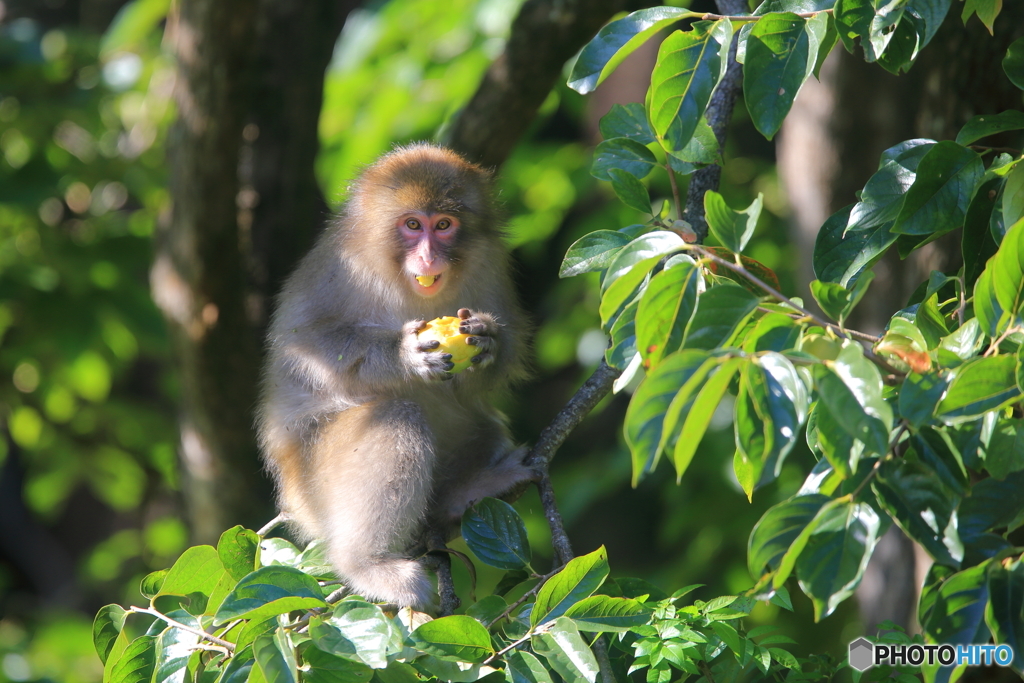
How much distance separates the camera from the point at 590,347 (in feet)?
19.1

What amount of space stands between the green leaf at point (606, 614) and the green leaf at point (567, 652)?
1.3 inches

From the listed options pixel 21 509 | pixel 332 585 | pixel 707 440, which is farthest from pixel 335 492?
pixel 21 509

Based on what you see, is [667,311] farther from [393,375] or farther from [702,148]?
[393,375]

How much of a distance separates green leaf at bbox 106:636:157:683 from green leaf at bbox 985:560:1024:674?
5.98 ft

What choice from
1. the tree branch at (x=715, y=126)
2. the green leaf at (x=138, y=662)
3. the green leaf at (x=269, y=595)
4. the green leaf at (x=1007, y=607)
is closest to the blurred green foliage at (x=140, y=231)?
the tree branch at (x=715, y=126)

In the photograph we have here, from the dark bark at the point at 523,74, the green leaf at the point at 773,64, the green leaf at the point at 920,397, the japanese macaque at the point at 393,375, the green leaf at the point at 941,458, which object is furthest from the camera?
the dark bark at the point at 523,74

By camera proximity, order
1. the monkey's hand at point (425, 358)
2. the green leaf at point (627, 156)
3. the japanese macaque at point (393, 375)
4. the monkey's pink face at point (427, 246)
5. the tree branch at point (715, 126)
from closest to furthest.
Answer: the green leaf at point (627, 156) → the tree branch at point (715, 126) → the japanese macaque at point (393, 375) → the monkey's hand at point (425, 358) → the monkey's pink face at point (427, 246)

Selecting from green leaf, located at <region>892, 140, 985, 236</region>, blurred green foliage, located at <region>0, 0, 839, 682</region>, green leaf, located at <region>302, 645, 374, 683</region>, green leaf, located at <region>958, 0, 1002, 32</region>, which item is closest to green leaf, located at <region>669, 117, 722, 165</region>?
green leaf, located at <region>892, 140, 985, 236</region>

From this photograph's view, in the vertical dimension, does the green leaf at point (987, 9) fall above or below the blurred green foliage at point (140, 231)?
above

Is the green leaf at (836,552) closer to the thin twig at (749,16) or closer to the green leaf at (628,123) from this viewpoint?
the thin twig at (749,16)

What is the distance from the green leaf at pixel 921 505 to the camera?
5.33 feet

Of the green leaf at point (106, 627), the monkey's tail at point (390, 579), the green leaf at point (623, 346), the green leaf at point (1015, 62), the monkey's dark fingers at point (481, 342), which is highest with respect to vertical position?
the green leaf at point (1015, 62)

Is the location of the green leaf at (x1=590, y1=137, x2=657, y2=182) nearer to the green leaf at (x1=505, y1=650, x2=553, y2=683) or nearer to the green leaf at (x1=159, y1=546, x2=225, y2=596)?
the green leaf at (x1=505, y1=650, x2=553, y2=683)

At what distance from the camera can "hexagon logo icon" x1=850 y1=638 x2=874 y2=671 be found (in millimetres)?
2102
